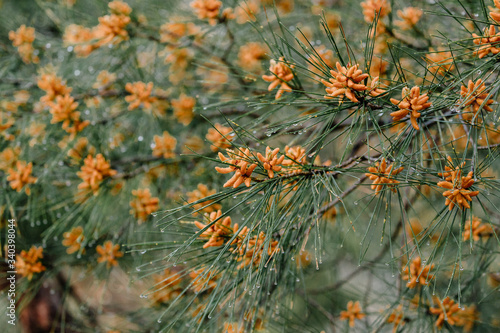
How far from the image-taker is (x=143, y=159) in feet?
2.96

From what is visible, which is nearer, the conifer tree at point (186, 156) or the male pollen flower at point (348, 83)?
the male pollen flower at point (348, 83)

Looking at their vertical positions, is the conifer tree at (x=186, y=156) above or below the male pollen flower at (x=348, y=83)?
below

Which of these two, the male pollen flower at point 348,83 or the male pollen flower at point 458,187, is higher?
the male pollen flower at point 348,83

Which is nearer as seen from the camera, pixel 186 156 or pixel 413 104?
pixel 413 104

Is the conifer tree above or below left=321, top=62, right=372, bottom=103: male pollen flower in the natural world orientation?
below

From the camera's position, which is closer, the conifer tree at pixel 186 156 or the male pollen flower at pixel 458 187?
the male pollen flower at pixel 458 187

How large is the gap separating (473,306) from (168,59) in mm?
1045

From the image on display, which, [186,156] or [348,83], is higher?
[348,83]

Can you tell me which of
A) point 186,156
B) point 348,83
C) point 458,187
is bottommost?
point 186,156

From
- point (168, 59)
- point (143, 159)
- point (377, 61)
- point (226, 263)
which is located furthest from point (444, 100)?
point (168, 59)

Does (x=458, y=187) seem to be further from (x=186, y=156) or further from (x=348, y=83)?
(x=186, y=156)

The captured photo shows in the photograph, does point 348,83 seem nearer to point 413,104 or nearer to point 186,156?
point 413,104

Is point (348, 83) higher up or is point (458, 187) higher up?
point (348, 83)

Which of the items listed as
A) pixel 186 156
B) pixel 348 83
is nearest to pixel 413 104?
pixel 348 83
